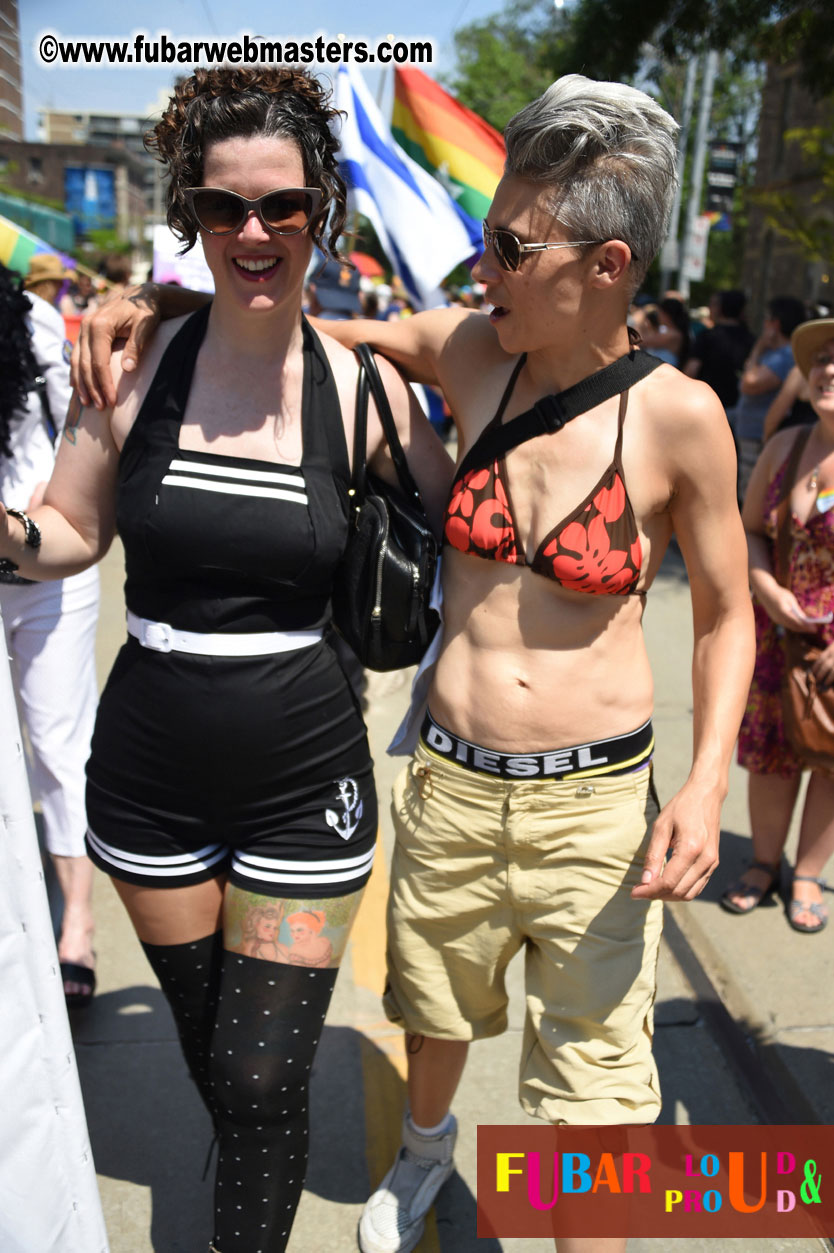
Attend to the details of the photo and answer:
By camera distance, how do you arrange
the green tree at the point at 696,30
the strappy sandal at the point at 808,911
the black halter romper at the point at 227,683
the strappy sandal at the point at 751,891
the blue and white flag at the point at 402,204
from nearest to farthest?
the black halter romper at the point at 227,683, the strappy sandal at the point at 808,911, the strappy sandal at the point at 751,891, the blue and white flag at the point at 402,204, the green tree at the point at 696,30

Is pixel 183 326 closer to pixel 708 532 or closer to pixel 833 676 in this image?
pixel 708 532

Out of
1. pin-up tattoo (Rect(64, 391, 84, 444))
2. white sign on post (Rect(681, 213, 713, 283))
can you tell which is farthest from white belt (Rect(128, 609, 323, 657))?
white sign on post (Rect(681, 213, 713, 283))

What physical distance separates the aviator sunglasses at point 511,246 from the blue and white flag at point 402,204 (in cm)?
333

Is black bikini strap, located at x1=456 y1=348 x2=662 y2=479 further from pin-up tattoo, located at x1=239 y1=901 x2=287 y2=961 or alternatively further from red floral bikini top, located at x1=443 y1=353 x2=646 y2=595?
pin-up tattoo, located at x1=239 y1=901 x2=287 y2=961

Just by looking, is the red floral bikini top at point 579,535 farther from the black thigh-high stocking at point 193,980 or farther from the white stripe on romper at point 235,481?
the black thigh-high stocking at point 193,980

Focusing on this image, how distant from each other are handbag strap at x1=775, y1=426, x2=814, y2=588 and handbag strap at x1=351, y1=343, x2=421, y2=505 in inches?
69.8

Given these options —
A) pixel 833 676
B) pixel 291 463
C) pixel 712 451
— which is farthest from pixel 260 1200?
pixel 833 676

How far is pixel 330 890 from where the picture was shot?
2.01m

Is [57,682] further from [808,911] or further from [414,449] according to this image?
[808,911]

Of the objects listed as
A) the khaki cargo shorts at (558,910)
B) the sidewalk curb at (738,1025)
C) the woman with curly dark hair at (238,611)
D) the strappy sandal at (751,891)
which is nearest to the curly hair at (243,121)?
the woman with curly dark hair at (238,611)

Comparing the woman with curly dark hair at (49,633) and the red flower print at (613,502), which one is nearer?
the red flower print at (613,502)

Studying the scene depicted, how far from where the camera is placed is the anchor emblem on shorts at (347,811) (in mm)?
2018

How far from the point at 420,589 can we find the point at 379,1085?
1.59m

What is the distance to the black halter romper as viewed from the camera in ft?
6.17
